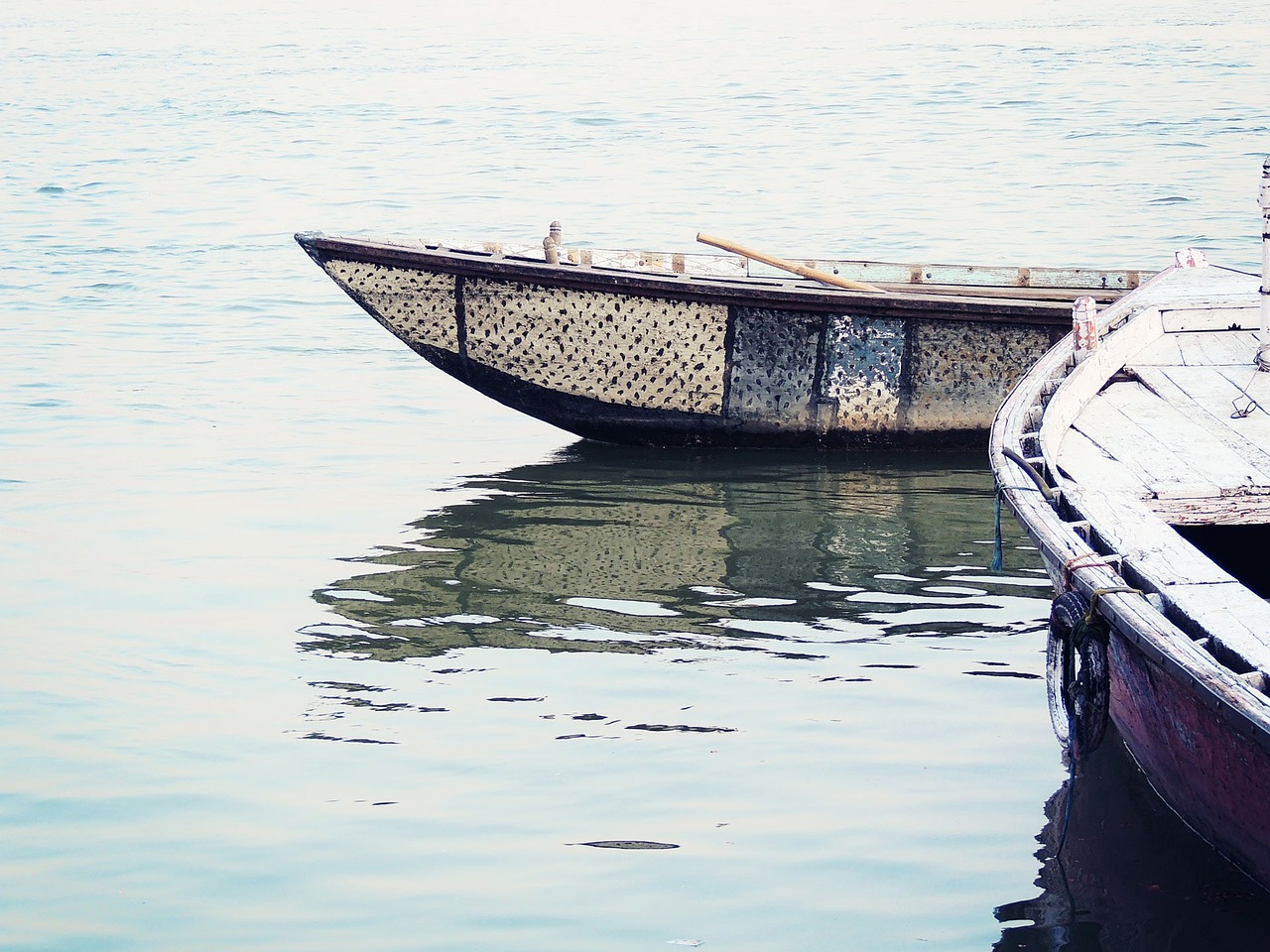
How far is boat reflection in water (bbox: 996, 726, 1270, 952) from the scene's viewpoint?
14.4 feet

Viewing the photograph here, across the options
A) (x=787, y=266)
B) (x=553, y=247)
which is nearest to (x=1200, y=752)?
(x=553, y=247)

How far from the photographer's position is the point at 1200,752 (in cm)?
417

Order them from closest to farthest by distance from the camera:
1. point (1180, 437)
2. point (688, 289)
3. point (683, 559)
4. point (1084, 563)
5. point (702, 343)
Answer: point (1084, 563) < point (1180, 437) < point (683, 559) < point (688, 289) < point (702, 343)

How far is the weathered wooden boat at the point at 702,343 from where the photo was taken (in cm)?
933

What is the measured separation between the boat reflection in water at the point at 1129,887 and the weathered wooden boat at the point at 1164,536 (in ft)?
0.64

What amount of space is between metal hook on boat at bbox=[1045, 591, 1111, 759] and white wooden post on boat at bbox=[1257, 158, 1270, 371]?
2608 mm

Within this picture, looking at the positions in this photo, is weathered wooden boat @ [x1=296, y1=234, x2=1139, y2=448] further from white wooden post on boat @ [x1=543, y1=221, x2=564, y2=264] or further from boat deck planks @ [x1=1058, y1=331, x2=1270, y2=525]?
boat deck planks @ [x1=1058, y1=331, x2=1270, y2=525]

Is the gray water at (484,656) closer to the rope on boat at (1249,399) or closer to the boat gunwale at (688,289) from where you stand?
the boat gunwale at (688,289)

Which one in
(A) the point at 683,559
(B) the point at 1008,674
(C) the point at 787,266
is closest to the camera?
(B) the point at 1008,674

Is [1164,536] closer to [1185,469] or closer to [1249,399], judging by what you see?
[1185,469]

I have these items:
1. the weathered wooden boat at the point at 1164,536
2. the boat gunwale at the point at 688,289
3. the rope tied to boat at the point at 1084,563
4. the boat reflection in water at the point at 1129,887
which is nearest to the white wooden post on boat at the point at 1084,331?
the weathered wooden boat at the point at 1164,536

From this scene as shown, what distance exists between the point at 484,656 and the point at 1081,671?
9.16 feet

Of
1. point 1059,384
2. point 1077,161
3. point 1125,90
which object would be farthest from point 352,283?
point 1125,90

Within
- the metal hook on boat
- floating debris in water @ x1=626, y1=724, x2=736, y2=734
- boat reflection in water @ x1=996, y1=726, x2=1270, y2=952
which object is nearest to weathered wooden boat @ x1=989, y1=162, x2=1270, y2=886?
the metal hook on boat
